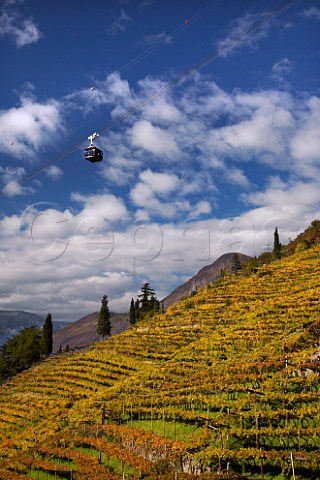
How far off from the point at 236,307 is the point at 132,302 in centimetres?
4455

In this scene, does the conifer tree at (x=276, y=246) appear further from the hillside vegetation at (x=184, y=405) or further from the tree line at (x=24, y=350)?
the tree line at (x=24, y=350)

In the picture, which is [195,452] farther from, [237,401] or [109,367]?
[109,367]

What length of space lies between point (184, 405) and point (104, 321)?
65.6 m

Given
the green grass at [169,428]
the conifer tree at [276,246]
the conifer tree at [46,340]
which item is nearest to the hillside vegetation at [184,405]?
the green grass at [169,428]

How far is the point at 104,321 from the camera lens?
298 ft

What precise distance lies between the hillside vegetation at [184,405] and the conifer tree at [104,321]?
3724cm

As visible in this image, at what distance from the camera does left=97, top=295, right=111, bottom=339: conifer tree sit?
8950cm

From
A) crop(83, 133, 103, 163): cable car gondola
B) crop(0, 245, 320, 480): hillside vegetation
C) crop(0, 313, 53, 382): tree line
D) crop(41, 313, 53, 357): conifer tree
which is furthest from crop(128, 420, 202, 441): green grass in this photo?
crop(41, 313, 53, 357): conifer tree

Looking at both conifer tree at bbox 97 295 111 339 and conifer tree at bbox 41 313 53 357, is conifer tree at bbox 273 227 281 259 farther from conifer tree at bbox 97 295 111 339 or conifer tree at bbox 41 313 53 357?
conifer tree at bbox 41 313 53 357

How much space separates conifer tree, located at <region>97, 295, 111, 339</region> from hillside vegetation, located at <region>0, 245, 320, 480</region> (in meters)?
37.2

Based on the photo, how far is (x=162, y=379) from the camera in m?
34.2

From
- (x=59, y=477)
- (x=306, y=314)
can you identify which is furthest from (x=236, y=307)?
(x=59, y=477)

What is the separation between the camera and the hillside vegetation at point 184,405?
1942 cm

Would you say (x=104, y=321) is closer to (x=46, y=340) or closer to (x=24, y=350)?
(x=46, y=340)
